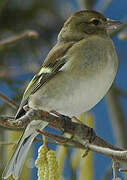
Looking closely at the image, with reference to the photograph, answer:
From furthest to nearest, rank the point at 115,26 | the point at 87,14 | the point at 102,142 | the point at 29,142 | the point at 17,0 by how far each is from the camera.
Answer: the point at 17,0, the point at 87,14, the point at 115,26, the point at 29,142, the point at 102,142

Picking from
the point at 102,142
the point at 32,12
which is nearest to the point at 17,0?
the point at 32,12

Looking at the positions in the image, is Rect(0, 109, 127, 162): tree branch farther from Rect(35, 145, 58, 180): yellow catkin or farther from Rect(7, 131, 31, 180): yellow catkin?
Rect(7, 131, 31, 180): yellow catkin

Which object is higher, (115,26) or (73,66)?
(115,26)

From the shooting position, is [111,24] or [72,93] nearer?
[72,93]

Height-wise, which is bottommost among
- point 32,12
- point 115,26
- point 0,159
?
point 0,159

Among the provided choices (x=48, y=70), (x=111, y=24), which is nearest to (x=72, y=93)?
(x=48, y=70)

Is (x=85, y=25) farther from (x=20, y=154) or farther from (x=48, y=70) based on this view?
(x=20, y=154)

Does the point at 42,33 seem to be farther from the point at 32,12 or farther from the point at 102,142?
the point at 102,142
